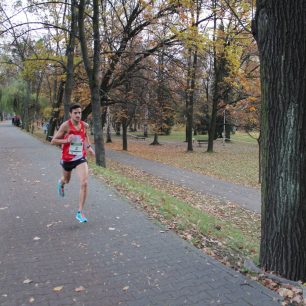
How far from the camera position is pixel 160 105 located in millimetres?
25250

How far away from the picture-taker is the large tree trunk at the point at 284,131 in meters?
4.30

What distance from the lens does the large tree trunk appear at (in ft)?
14.1

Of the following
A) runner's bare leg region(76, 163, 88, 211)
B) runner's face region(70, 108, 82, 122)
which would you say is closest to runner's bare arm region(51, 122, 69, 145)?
runner's face region(70, 108, 82, 122)

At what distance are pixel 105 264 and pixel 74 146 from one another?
91.7 inches

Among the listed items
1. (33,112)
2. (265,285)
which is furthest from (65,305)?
(33,112)

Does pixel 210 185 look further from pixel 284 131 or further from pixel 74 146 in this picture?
pixel 284 131

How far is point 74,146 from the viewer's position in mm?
6500

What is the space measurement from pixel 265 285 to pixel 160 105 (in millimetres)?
21367

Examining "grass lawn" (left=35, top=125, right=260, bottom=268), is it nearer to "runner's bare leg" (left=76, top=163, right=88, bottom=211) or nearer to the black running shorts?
"runner's bare leg" (left=76, top=163, right=88, bottom=211)

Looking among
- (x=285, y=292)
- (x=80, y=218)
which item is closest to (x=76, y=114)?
(x=80, y=218)

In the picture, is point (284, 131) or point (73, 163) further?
point (73, 163)

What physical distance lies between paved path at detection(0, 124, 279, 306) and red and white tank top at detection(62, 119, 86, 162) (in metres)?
1.07

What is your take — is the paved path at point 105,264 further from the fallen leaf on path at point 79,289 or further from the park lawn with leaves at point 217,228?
the park lawn with leaves at point 217,228

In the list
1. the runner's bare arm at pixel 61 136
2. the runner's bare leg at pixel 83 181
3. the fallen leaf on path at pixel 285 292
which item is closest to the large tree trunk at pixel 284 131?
the fallen leaf on path at pixel 285 292
